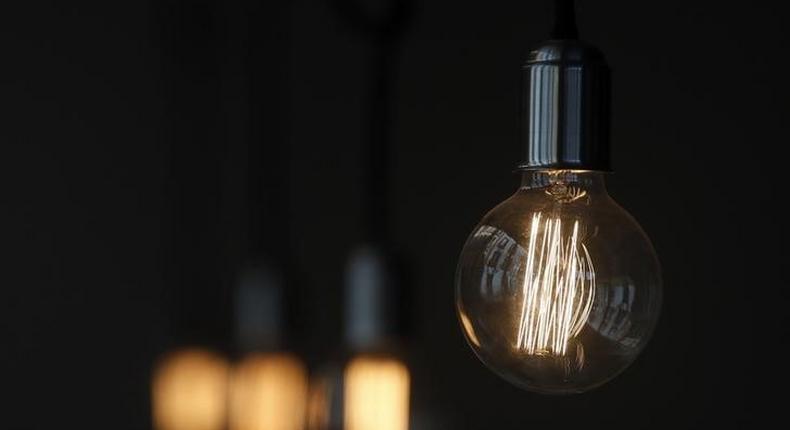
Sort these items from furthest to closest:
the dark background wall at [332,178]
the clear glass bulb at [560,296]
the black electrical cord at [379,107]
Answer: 1. the dark background wall at [332,178]
2. the black electrical cord at [379,107]
3. the clear glass bulb at [560,296]

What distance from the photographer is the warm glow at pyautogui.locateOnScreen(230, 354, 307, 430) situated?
204 cm

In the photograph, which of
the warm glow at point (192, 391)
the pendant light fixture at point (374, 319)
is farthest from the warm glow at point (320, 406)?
the warm glow at point (192, 391)

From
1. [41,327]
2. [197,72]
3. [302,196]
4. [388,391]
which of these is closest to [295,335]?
[388,391]

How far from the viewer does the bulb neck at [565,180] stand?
0.99m

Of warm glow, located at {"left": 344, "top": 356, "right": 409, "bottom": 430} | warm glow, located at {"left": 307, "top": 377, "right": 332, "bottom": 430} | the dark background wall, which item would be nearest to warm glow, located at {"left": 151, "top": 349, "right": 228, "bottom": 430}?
the dark background wall

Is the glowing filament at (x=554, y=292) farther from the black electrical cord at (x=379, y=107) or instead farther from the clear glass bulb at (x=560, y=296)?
the black electrical cord at (x=379, y=107)

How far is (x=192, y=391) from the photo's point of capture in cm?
234

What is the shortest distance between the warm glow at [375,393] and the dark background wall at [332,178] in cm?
7

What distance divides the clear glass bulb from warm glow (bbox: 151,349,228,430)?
139 cm

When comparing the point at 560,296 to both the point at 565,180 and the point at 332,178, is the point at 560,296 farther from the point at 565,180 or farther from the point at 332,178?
the point at 332,178

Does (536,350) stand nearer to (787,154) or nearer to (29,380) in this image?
(787,154)

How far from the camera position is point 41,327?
3.12 metres

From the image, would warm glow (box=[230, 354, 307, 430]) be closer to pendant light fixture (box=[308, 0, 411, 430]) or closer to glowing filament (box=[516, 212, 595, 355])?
pendant light fixture (box=[308, 0, 411, 430])

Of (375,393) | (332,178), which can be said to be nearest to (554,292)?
(375,393)
